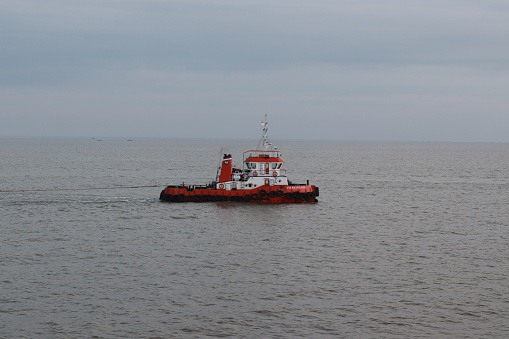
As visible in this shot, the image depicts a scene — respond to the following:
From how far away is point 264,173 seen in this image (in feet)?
211

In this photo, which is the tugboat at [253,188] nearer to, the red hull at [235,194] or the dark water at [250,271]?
the red hull at [235,194]

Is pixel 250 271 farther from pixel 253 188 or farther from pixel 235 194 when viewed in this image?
pixel 253 188

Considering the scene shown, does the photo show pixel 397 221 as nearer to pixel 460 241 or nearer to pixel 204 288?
pixel 460 241

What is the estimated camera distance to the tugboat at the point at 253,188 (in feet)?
207

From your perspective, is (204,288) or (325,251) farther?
(325,251)

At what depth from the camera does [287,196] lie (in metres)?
63.5

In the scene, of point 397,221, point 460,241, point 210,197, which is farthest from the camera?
point 210,197

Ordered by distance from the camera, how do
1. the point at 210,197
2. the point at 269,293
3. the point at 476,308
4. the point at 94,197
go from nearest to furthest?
the point at 476,308 < the point at 269,293 < the point at 210,197 < the point at 94,197

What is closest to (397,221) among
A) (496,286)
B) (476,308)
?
(496,286)

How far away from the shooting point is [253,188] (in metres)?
63.5

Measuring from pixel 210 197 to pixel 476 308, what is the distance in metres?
38.0

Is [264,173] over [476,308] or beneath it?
over

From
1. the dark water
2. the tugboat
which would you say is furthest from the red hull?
the dark water

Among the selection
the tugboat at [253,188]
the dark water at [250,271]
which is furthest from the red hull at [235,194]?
the dark water at [250,271]
